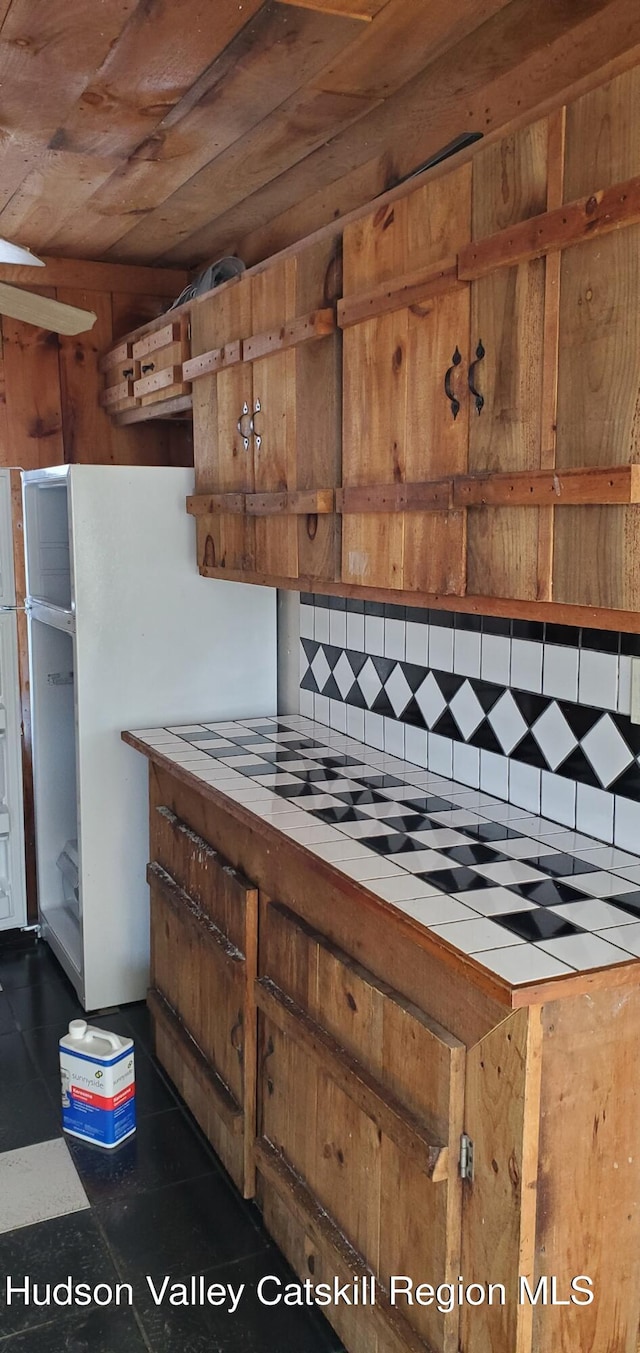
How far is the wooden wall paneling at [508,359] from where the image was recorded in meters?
1.49

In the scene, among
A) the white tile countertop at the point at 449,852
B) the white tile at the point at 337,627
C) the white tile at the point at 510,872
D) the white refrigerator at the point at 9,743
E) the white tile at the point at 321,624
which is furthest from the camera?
the white refrigerator at the point at 9,743

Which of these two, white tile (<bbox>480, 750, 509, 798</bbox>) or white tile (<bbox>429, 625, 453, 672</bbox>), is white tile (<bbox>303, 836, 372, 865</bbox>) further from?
white tile (<bbox>429, 625, 453, 672</bbox>)

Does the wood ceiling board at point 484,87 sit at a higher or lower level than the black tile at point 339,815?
higher

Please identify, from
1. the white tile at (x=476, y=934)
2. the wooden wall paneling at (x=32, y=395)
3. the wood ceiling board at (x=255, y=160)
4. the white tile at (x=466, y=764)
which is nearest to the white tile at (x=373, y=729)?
the white tile at (x=466, y=764)

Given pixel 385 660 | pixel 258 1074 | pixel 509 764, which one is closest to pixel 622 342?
pixel 509 764

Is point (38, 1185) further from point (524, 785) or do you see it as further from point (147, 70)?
point (147, 70)

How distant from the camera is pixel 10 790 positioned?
364 cm

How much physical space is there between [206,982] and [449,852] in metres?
0.85

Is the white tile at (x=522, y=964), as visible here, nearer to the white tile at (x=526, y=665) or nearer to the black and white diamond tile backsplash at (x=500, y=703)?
the black and white diamond tile backsplash at (x=500, y=703)

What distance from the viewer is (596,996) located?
1370 mm

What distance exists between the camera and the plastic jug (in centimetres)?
238

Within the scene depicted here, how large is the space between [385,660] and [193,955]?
0.84 meters

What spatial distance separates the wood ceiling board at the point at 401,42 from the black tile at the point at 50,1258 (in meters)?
2.33

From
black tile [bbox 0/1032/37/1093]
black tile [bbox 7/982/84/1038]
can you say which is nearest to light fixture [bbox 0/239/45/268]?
black tile [bbox 0/1032/37/1093]
